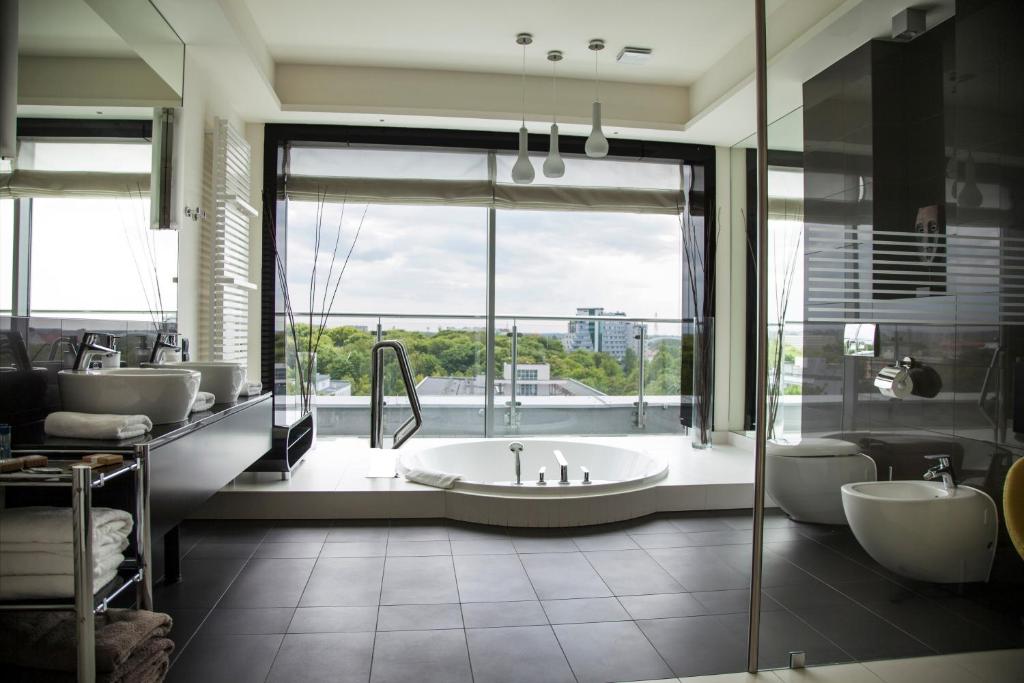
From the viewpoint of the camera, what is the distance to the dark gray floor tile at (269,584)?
100 inches

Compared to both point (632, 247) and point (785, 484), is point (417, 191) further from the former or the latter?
point (785, 484)

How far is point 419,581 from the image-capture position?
9.12 ft

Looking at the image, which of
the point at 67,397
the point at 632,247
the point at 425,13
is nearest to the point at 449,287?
the point at 632,247

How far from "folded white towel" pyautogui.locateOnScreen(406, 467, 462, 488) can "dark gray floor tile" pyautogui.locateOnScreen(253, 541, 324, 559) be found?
29.8 inches

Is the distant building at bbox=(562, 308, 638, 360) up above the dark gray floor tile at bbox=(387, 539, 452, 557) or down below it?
above

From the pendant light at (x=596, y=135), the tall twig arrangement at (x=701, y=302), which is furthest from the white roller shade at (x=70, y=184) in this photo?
the tall twig arrangement at (x=701, y=302)

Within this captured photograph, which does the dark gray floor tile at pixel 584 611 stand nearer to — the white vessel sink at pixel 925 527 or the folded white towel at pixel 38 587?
the white vessel sink at pixel 925 527

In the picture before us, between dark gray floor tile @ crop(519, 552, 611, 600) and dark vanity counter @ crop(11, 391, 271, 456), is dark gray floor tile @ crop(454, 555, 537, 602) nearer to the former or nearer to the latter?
dark gray floor tile @ crop(519, 552, 611, 600)

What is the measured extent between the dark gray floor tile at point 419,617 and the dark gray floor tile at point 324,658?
0.12 meters

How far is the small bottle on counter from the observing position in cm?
172

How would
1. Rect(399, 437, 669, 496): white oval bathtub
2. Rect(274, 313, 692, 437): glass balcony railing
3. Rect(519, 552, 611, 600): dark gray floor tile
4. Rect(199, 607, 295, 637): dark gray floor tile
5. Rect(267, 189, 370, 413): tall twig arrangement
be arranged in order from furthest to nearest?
Rect(274, 313, 692, 437): glass balcony railing
Rect(267, 189, 370, 413): tall twig arrangement
Rect(399, 437, 669, 496): white oval bathtub
Rect(519, 552, 611, 600): dark gray floor tile
Rect(199, 607, 295, 637): dark gray floor tile

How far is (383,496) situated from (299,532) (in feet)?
1.58

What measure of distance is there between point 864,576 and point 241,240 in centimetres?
419

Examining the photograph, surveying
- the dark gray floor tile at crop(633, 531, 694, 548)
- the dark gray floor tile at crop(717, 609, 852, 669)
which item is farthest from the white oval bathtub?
the dark gray floor tile at crop(717, 609, 852, 669)
